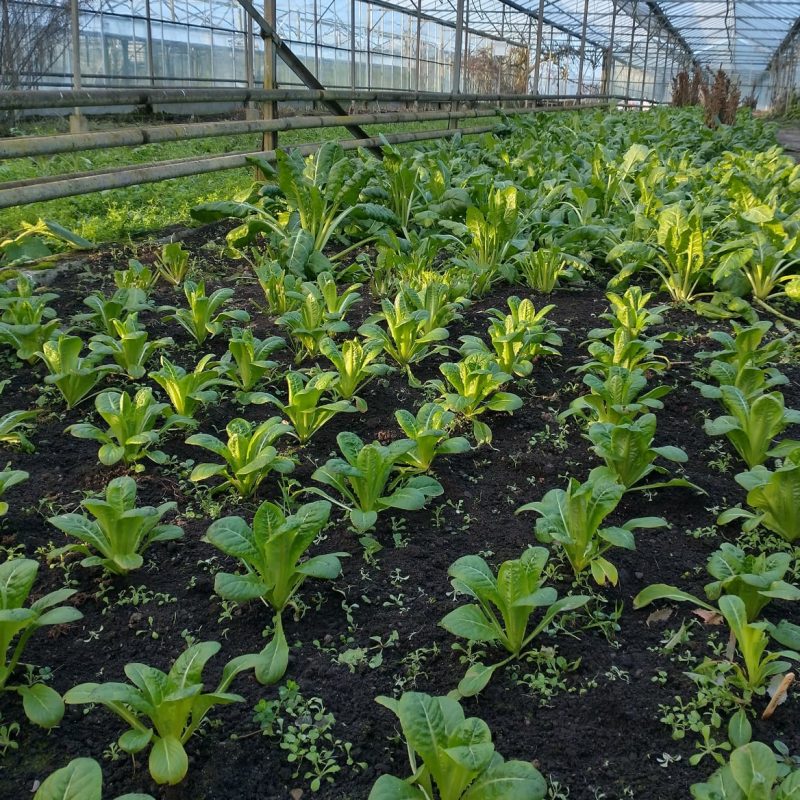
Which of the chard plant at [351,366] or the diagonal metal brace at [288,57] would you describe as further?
the diagonal metal brace at [288,57]

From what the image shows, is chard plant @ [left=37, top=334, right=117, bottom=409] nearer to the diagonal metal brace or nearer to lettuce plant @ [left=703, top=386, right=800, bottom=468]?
lettuce plant @ [left=703, top=386, right=800, bottom=468]

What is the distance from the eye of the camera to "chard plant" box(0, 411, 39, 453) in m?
2.35

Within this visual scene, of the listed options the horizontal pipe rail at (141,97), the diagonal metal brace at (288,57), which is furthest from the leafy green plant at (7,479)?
the diagonal metal brace at (288,57)

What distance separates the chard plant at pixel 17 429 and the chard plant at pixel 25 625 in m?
0.78

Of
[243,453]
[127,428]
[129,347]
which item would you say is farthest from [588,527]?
[129,347]

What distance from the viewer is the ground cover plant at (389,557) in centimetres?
148

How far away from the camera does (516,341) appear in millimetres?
3080

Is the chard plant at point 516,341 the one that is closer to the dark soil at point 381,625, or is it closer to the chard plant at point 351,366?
the dark soil at point 381,625

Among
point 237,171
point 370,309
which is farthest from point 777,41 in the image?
point 370,309

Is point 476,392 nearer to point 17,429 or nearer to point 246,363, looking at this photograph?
point 246,363

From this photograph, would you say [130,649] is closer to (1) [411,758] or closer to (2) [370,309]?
(1) [411,758]

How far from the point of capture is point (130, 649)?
1.73 m

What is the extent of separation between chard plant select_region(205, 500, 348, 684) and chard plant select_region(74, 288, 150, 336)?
151cm

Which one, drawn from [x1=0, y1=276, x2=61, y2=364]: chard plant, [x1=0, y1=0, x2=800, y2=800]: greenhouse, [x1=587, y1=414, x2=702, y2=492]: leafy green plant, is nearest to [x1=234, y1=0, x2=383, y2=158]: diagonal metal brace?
[x1=0, y1=0, x2=800, y2=800]: greenhouse
